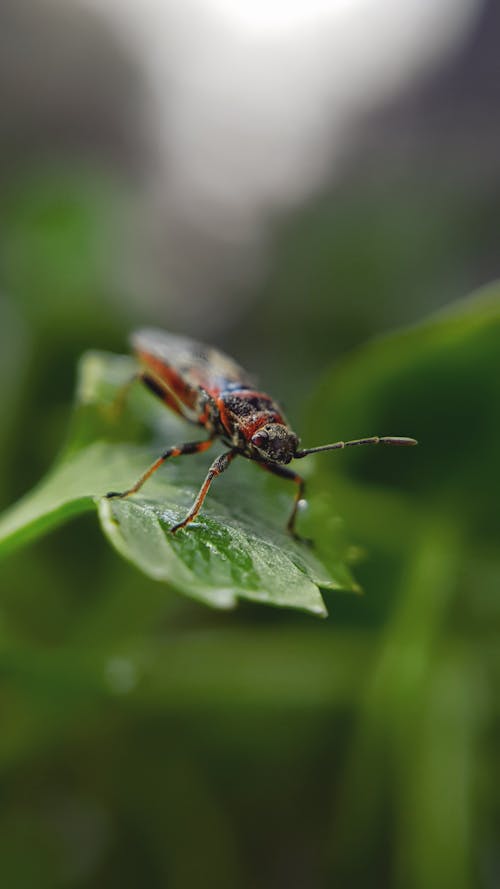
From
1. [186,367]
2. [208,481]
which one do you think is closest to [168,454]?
[208,481]

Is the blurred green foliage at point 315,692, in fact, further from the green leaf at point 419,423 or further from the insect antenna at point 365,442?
the insect antenna at point 365,442

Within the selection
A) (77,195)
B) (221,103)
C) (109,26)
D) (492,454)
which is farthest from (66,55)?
(492,454)

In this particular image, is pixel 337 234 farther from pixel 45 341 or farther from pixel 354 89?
pixel 354 89

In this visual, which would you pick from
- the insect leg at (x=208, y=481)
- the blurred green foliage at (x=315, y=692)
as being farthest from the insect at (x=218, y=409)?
the blurred green foliage at (x=315, y=692)

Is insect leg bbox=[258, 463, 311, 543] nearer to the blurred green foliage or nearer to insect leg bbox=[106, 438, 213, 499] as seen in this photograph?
the blurred green foliage

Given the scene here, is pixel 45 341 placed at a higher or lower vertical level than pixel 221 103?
lower

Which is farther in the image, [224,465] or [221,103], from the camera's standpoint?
[221,103]
